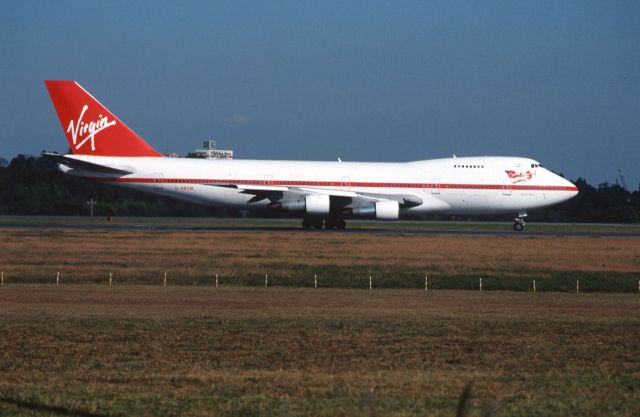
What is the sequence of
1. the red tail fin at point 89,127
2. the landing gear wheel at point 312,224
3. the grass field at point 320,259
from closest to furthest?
the grass field at point 320,259 → the red tail fin at point 89,127 → the landing gear wheel at point 312,224

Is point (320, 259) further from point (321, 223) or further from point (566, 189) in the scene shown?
point (566, 189)

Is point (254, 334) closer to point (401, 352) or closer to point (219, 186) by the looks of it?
point (401, 352)

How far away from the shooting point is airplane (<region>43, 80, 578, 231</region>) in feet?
169

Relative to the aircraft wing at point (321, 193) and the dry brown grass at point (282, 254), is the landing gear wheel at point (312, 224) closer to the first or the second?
the aircraft wing at point (321, 193)

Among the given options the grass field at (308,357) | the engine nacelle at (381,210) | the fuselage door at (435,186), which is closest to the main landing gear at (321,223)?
the engine nacelle at (381,210)

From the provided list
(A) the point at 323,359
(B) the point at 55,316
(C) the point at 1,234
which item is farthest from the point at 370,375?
(C) the point at 1,234

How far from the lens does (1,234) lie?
4491cm

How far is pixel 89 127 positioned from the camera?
Result: 175 ft

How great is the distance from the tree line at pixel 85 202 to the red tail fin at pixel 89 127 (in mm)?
2314

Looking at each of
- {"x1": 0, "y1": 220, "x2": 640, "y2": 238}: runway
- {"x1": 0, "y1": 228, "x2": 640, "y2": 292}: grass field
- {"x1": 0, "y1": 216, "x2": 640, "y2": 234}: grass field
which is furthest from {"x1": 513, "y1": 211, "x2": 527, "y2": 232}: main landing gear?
{"x1": 0, "y1": 228, "x2": 640, "y2": 292}: grass field

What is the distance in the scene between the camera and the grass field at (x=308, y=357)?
33.6ft

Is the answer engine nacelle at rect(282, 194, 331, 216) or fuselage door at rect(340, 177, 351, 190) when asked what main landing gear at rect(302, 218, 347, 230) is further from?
engine nacelle at rect(282, 194, 331, 216)

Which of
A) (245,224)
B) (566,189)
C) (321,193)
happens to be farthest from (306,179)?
(566,189)

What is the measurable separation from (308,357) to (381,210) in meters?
38.0
